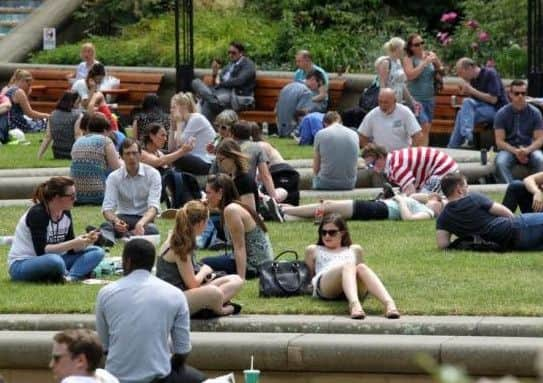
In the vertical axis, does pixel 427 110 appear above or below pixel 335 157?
above

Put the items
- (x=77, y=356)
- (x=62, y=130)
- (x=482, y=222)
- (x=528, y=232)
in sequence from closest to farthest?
1. (x=77, y=356)
2. (x=482, y=222)
3. (x=528, y=232)
4. (x=62, y=130)

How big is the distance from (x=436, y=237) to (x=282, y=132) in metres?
9.01

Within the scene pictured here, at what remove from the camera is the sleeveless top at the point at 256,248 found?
1385 centimetres

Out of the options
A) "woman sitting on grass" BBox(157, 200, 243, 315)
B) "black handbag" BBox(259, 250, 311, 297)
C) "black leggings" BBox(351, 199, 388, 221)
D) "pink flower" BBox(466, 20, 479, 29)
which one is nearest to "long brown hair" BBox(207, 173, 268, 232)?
"black handbag" BBox(259, 250, 311, 297)

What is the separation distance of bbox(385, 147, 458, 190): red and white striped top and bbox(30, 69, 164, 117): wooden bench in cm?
862

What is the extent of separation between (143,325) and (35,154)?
1194 cm

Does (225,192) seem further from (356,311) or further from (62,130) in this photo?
(62,130)

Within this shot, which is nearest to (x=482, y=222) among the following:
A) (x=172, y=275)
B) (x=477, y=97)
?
(x=172, y=275)

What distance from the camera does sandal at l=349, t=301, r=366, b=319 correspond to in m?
12.5

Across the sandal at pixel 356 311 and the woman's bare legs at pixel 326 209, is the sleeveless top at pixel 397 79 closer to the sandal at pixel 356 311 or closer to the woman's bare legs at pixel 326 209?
the woman's bare legs at pixel 326 209

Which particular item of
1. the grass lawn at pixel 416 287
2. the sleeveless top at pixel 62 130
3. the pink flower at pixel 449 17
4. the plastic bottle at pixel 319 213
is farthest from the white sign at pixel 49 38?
the grass lawn at pixel 416 287

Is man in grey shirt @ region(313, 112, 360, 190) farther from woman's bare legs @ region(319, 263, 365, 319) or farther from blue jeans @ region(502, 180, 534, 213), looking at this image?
woman's bare legs @ region(319, 263, 365, 319)

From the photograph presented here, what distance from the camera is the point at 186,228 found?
486 inches

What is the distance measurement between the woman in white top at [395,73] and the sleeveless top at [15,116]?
5.27 meters
